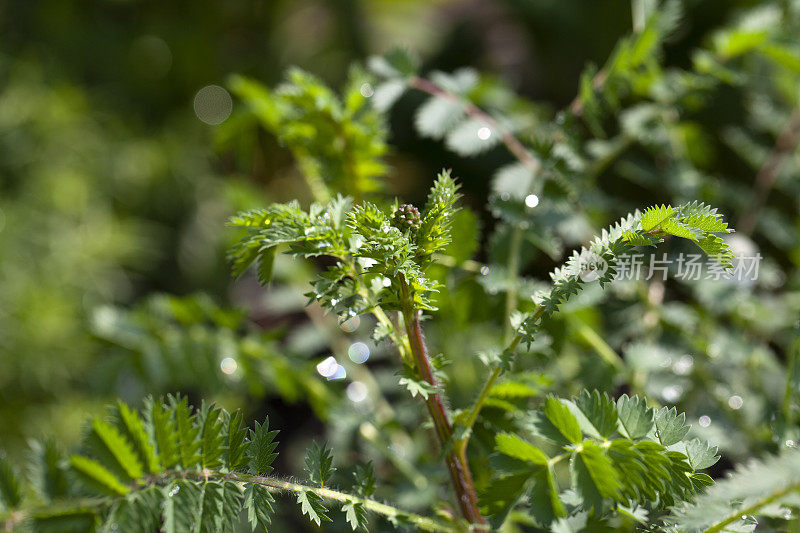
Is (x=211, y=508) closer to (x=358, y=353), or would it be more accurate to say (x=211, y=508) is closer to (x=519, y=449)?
(x=519, y=449)

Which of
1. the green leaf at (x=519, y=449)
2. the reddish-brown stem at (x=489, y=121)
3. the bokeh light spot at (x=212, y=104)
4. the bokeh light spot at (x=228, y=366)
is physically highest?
the bokeh light spot at (x=212, y=104)

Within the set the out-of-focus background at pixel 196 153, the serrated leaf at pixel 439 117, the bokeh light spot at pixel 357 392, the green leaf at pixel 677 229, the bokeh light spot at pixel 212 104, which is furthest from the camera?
the bokeh light spot at pixel 212 104

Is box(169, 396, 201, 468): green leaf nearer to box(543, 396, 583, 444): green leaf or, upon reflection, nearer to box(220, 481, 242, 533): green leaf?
box(220, 481, 242, 533): green leaf

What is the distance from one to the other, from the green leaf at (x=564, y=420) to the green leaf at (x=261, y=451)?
16 centimetres

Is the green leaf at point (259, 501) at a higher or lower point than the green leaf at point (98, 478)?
lower

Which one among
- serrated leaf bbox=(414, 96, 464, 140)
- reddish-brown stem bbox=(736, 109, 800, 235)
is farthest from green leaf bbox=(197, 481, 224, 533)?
reddish-brown stem bbox=(736, 109, 800, 235)

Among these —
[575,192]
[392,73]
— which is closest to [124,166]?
[392,73]

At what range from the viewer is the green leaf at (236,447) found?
38 centimetres

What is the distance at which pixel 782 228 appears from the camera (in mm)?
732

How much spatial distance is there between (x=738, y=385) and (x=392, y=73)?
448 mm

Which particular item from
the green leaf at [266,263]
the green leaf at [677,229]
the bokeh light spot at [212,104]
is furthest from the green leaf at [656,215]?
the bokeh light spot at [212,104]

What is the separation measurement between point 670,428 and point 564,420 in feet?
0.21

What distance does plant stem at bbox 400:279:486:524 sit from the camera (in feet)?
1.30

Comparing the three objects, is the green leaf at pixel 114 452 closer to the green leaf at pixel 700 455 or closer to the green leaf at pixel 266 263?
the green leaf at pixel 266 263
